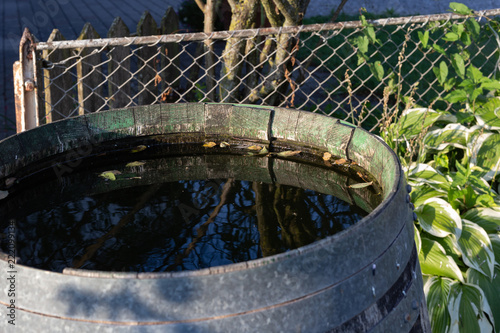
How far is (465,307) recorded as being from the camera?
7.41ft

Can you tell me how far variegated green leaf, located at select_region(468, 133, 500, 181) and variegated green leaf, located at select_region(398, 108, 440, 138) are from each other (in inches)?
9.9

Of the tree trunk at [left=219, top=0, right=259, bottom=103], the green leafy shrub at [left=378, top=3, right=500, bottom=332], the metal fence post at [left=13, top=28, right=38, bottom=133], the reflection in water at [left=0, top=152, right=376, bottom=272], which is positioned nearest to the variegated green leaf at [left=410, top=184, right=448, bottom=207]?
the green leafy shrub at [left=378, top=3, right=500, bottom=332]

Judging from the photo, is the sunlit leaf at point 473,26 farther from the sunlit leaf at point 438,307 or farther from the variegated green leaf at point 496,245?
the sunlit leaf at point 438,307

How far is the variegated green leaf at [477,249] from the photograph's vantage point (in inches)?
92.4

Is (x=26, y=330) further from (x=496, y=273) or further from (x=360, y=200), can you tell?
(x=496, y=273)

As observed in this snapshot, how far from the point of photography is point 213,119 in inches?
72.4

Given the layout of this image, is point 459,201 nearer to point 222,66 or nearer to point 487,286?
point 487,286

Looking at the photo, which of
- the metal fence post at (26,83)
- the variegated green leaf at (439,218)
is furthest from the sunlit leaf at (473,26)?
the metal fence post at (26,83)

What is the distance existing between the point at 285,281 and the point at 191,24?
674 centimetres

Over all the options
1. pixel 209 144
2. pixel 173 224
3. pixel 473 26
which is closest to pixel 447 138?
pixel 473 26

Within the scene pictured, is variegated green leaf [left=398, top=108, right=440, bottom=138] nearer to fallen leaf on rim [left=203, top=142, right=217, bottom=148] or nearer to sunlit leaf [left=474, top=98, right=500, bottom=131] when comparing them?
sunlit leaf [left=474, top=98, right=500, bottom=131]

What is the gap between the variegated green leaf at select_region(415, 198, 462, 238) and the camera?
2371 millimetres

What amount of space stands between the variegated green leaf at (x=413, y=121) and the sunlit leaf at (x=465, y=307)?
3.00 ft

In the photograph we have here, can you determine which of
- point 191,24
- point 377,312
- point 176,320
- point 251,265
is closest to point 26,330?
point 176,320
